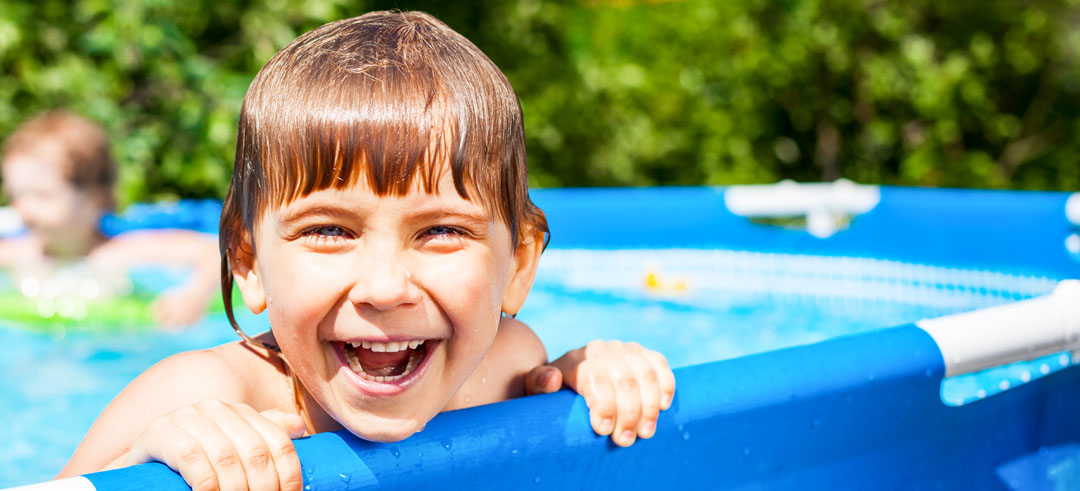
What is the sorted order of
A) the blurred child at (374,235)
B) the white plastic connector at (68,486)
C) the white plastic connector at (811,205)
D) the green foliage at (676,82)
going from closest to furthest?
1. the white plastic connector at (68,486)
2. the blurred child at (374,235)
3. the white plastic connector at (811,205)
4. the green foliage at (676,82)

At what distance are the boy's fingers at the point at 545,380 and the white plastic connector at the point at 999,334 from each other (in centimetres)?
70

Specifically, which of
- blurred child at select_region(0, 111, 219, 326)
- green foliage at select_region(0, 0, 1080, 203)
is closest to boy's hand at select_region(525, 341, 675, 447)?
blurred child at select_region(0, 111, 219, 326)

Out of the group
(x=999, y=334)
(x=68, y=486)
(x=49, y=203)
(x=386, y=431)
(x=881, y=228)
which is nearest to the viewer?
(x=68, y=486)

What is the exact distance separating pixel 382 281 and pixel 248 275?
39 centimetres

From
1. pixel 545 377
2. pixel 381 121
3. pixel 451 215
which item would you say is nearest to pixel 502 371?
pixel 545 377

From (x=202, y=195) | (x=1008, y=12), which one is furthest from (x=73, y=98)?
(x=1008, y=12)

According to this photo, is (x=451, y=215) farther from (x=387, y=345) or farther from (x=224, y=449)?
(x=224, y=449)

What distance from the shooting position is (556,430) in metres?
1.45

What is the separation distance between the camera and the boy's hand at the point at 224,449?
3.72ft

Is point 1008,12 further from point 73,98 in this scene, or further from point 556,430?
point 556,430

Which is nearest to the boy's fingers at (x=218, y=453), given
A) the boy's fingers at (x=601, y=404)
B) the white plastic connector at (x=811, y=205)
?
the boy's fingers at (x=601, y=404)

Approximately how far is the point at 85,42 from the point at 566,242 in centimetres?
295

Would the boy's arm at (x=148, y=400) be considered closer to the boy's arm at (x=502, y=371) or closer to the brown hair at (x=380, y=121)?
the brown hair at (x=380, y=121)

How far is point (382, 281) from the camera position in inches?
50.1
